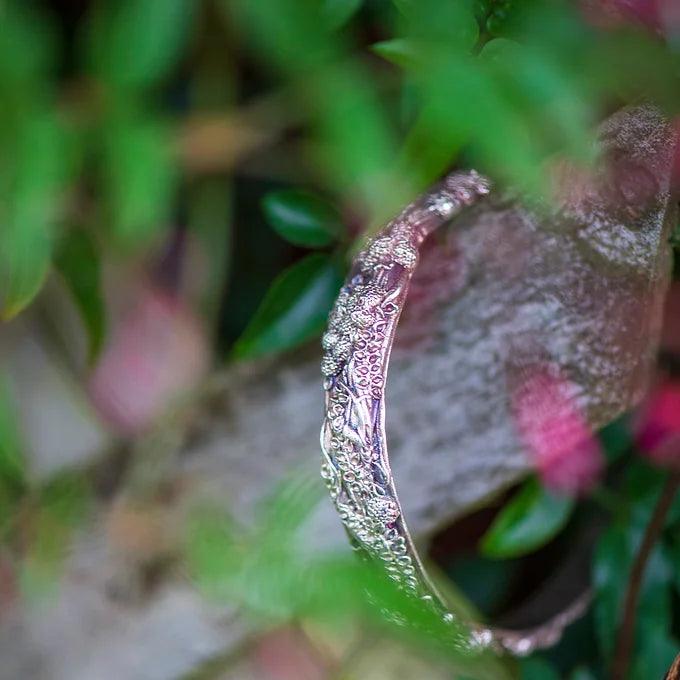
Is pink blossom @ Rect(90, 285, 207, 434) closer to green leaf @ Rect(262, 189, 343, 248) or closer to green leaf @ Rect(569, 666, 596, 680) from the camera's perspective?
green leaf @ Rect(262, 189, 343, 248)

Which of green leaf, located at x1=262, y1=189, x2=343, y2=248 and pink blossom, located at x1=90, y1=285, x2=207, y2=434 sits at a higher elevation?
green leaf, located at x1=262, y1=189, x2=343, y2=248

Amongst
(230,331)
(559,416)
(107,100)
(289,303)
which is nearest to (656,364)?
Answer: (559,416)

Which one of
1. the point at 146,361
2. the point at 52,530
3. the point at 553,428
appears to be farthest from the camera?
the point at 146,361

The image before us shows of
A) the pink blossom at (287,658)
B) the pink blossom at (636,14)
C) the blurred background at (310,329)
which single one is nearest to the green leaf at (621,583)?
the blurred background at (310,329)

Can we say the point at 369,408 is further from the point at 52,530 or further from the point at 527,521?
the point at 52,530

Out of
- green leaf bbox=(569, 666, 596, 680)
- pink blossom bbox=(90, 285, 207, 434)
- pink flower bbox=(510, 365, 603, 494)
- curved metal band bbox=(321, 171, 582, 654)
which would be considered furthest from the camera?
pink blossom bbox=(90, 285, 207, 434)

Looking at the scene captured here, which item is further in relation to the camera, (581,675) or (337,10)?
(581,675)

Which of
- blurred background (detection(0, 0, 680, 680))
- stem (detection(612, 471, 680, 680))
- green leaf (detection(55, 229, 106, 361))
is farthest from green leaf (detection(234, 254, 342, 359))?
stem (detection(612, 471, 680, 680))

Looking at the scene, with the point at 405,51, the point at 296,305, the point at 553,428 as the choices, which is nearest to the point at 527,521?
the point at 553,428
